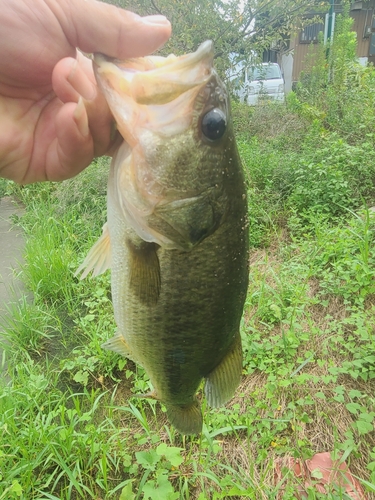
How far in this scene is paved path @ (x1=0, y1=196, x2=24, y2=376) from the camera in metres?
4.25

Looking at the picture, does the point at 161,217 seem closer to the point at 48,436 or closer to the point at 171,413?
the point at 171,413

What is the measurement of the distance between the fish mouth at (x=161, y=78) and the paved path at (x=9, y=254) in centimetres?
257

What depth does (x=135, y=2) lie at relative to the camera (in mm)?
5773

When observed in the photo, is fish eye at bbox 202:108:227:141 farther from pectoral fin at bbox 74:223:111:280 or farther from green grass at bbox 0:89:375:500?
green grass at bbox 0:89:375:500

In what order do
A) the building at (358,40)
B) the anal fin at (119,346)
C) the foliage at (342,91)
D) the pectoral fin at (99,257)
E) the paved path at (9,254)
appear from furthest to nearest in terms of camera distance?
1. the building at (358,40)
2. the foliage at (342,91)
3. the paved path at (9,254)
4. the anal fin at (119,346)
5. the pectoral fin at (99,257)

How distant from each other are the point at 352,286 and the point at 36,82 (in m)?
2.88

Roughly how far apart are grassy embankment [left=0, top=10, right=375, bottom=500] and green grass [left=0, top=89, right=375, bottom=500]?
11 mm

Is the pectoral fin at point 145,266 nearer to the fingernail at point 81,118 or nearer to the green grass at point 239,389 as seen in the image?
the fingernail at point 81,118

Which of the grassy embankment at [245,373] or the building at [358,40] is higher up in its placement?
the building at [358,40]

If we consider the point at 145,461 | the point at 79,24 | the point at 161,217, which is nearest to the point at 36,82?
the point at 79,24

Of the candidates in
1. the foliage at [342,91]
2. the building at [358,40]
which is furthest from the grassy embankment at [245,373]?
the building at [358,40]

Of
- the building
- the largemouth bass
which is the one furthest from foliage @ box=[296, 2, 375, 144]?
the building

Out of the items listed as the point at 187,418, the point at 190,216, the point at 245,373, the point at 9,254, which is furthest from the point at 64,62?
the point at 9,254

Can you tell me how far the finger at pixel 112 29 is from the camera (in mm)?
1227
